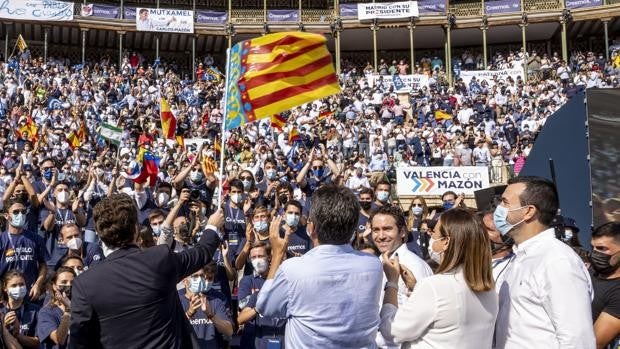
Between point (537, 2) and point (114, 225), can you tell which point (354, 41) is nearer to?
point (537, 2)

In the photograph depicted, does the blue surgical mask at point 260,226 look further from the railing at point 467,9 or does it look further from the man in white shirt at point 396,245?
the railing at point 467,9

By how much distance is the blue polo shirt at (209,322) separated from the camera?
630 cm

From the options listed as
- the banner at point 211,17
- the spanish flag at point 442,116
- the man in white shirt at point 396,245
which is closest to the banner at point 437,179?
the spanish flag at point 442,116

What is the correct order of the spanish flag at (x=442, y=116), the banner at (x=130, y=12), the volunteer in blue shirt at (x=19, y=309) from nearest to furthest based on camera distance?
1. the volunteer in blue shirt at (x=19, y=309)
2. the spanish flag at (x=442, y=116)
3. the banner at (x=130, y=12)

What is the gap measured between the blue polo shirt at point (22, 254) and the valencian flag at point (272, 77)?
8.69ft

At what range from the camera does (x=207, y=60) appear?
3578 centimetres

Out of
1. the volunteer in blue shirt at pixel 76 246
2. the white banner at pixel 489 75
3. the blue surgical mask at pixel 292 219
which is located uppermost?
the white banner at pixel 489 75

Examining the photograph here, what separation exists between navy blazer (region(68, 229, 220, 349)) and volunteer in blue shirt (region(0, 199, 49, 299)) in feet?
12.8

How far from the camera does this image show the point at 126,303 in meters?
3.49

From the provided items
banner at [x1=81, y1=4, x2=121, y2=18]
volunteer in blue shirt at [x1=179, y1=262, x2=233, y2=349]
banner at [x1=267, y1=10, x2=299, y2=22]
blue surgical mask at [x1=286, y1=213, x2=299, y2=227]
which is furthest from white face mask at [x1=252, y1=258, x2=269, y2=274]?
banner at [x1=81, y1=4, x2=121, y2=18]

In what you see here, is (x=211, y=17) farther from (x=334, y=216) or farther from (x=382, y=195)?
(x=334, y=216)

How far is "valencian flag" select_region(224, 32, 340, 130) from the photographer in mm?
6965

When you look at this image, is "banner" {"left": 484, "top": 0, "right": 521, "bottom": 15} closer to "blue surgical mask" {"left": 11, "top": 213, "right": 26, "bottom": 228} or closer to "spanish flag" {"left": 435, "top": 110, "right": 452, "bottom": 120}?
"spanish flag" {"left": 435, "top": 110, "right": 452, "bottom": 120}

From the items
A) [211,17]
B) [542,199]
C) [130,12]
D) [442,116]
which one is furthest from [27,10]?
[542,199]
